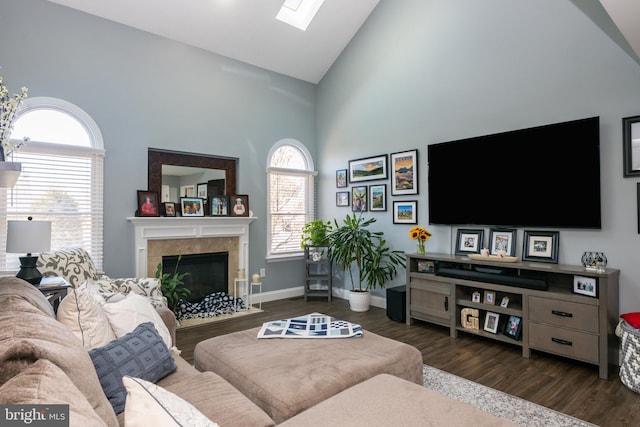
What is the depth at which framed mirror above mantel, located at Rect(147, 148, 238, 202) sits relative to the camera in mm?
4539

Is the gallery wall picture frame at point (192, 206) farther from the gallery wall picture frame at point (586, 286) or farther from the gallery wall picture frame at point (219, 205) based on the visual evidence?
the gallery wall picture frame at point (586, 286)

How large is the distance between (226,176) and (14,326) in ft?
14.0

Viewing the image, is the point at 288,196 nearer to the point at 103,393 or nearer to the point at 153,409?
the point at 103,393

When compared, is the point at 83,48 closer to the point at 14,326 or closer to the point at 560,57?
the point at 14,326

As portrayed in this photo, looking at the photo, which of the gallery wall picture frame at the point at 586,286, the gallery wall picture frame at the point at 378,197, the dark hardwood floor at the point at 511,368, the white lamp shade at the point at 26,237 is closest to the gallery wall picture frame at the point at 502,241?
the gallery wall picture frame at the point at 586,286

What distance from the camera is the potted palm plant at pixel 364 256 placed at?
4.86 metres

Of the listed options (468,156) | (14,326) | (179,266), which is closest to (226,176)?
(179,266)

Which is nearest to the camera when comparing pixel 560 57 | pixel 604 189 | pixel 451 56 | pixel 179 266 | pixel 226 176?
pixel 604 189

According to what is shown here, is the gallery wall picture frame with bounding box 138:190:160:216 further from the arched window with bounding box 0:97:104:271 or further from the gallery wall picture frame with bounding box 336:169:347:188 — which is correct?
the gallery wall picture frame with bounding box 336:169:347:188

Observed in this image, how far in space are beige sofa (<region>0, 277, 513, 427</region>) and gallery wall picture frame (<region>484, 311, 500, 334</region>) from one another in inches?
87.9

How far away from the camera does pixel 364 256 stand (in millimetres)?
4941

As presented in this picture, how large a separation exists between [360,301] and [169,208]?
108 inches

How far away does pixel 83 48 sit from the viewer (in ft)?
13.1

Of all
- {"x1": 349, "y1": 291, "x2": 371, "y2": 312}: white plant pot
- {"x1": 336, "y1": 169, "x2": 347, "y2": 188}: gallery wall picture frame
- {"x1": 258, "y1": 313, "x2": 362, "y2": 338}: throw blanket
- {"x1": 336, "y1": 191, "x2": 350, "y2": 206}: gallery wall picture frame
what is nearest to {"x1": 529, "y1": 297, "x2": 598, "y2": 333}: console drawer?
{"x1": 258, "y1": 313, "x2": 362, "y2": 338}: throw blanket
